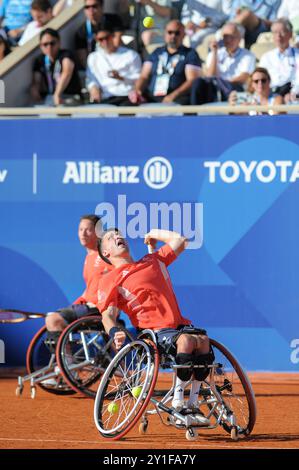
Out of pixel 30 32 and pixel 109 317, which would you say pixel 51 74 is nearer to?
pixel 30 32

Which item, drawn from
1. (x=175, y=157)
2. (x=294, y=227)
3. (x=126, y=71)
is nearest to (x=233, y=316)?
(x=294, y=227)

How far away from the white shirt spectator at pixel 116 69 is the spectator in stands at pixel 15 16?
1.85 m

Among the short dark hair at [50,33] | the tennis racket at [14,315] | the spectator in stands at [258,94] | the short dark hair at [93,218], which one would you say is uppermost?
the short dark hair at [50,33]

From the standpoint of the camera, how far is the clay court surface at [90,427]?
6.00 metres

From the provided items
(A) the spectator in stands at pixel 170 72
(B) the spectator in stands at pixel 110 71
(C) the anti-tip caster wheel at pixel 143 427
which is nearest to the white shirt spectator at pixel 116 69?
(B) the spectator in stands at pixel 110 71

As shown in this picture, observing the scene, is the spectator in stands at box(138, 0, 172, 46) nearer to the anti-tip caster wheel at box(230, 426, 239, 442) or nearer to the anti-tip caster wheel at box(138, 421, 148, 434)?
the anti-tip caster wheel at box(138, 421, 148, 434)

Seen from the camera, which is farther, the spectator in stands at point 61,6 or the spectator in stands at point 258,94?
the spectator in stands at point 61,6

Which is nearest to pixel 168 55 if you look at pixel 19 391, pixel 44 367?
pixel 44 367

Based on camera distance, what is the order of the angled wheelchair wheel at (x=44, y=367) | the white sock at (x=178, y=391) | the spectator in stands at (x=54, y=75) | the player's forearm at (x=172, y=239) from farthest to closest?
the spectator in stands at (x=54, y=75) → the angled wheelchair wheel at (x=44, y=367) → the player's forearm at (x=172, y=239) → the white sock at (x=178, y=391)

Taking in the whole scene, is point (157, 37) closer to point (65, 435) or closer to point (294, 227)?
point (294, 227)

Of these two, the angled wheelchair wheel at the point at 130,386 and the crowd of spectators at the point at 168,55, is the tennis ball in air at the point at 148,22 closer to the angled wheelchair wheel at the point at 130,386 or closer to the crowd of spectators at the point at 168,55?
the crowd of spectators at the point at 168,55

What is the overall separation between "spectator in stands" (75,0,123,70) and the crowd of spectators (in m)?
0.01

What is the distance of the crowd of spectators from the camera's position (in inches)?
407
